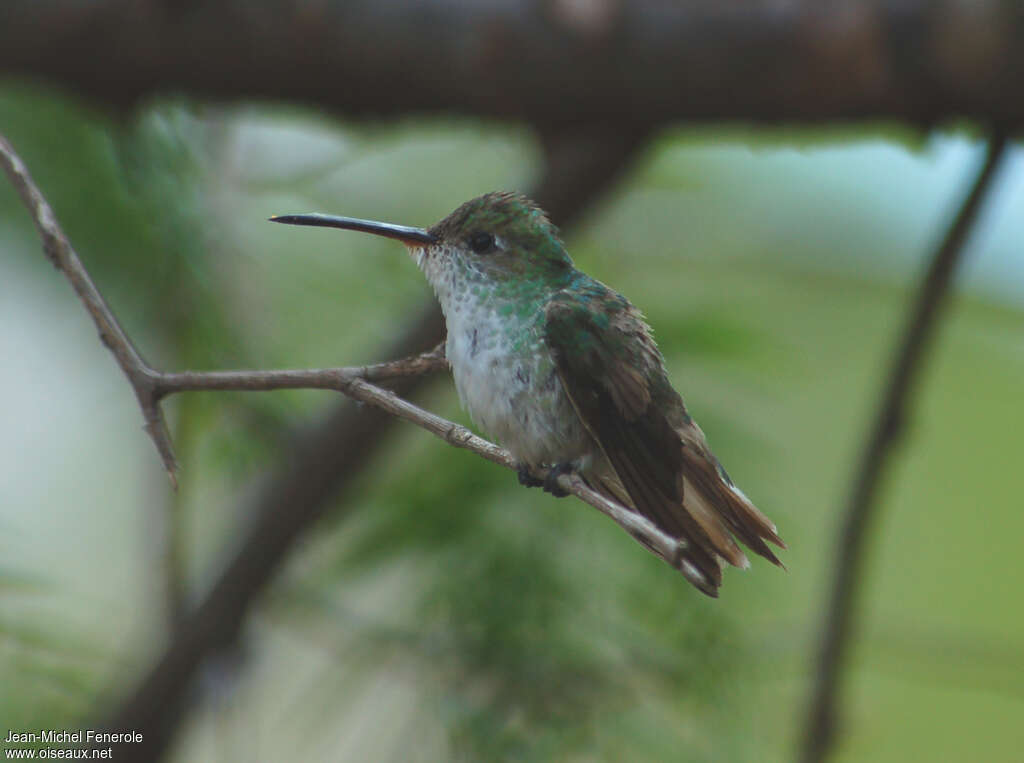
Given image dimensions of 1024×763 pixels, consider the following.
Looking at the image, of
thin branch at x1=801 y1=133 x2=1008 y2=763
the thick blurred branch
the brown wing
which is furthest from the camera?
the thick blurred branch

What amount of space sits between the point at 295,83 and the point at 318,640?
134 centimetres

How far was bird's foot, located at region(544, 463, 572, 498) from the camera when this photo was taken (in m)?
1.40

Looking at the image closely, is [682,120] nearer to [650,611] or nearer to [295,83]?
[295,83]

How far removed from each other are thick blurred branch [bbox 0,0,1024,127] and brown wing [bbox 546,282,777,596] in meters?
1.32

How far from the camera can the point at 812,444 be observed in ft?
14.6

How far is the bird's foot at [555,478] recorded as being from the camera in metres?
1.40

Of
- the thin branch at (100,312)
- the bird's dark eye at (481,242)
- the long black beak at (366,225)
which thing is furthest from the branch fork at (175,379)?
the bird's dark eye at (481,242)

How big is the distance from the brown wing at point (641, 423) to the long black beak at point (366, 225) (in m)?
0.17

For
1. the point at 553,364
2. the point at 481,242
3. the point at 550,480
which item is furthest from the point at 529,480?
the point at 481,242

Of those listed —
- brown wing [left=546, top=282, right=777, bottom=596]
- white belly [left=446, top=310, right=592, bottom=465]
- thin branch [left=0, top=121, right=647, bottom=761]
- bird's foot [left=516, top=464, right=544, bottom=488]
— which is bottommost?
thin branch [left=0, top=121, right=647, bottom=761]

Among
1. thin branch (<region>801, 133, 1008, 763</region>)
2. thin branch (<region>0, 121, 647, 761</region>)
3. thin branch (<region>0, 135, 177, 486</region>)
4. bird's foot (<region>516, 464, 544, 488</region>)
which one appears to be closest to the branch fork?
thin branch (<region>0, 135, 177, 486</region>)

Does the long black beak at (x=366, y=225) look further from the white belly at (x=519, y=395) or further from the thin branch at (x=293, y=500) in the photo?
the thin branch at (x=293, y=500)

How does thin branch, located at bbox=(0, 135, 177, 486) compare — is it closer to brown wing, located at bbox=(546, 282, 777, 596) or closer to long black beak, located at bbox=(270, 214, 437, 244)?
long black beak, located at bbox=(270, 214, 437, 244)

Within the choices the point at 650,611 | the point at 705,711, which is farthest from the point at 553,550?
the point at 705,711
